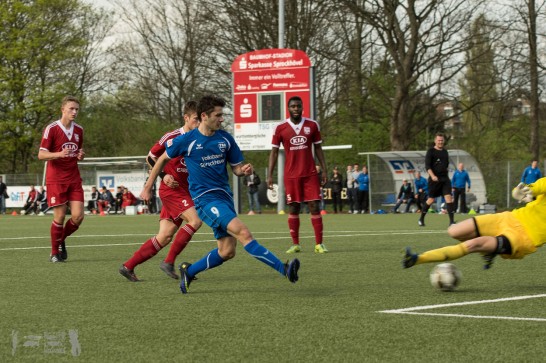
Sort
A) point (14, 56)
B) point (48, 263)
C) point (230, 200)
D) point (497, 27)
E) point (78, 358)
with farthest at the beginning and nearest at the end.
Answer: point (14, 56), point (497, 27), point (48, 263), point (230, 200), point (78, 358)

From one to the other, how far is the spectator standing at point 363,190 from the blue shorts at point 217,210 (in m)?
27.5

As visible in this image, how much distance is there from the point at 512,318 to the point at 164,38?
5093 cm

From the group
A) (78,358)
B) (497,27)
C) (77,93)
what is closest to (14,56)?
(77,93)

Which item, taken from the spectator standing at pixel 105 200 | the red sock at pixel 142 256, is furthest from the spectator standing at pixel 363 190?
the red sock at pixel 142 256

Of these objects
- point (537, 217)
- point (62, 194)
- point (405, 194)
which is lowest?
point (405, 194)

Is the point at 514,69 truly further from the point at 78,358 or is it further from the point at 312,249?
the point at 78,358

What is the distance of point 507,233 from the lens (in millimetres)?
7824

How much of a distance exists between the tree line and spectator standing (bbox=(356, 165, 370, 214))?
24.9ft

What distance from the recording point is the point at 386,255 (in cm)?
1253

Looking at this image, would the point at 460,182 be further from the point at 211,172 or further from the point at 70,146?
the point at 211,172

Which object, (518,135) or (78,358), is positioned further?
(518,135)

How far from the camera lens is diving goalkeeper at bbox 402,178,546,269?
778cm

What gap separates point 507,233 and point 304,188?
611 cm

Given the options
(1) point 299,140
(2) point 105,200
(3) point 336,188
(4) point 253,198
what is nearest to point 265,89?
(3) point 336,188
